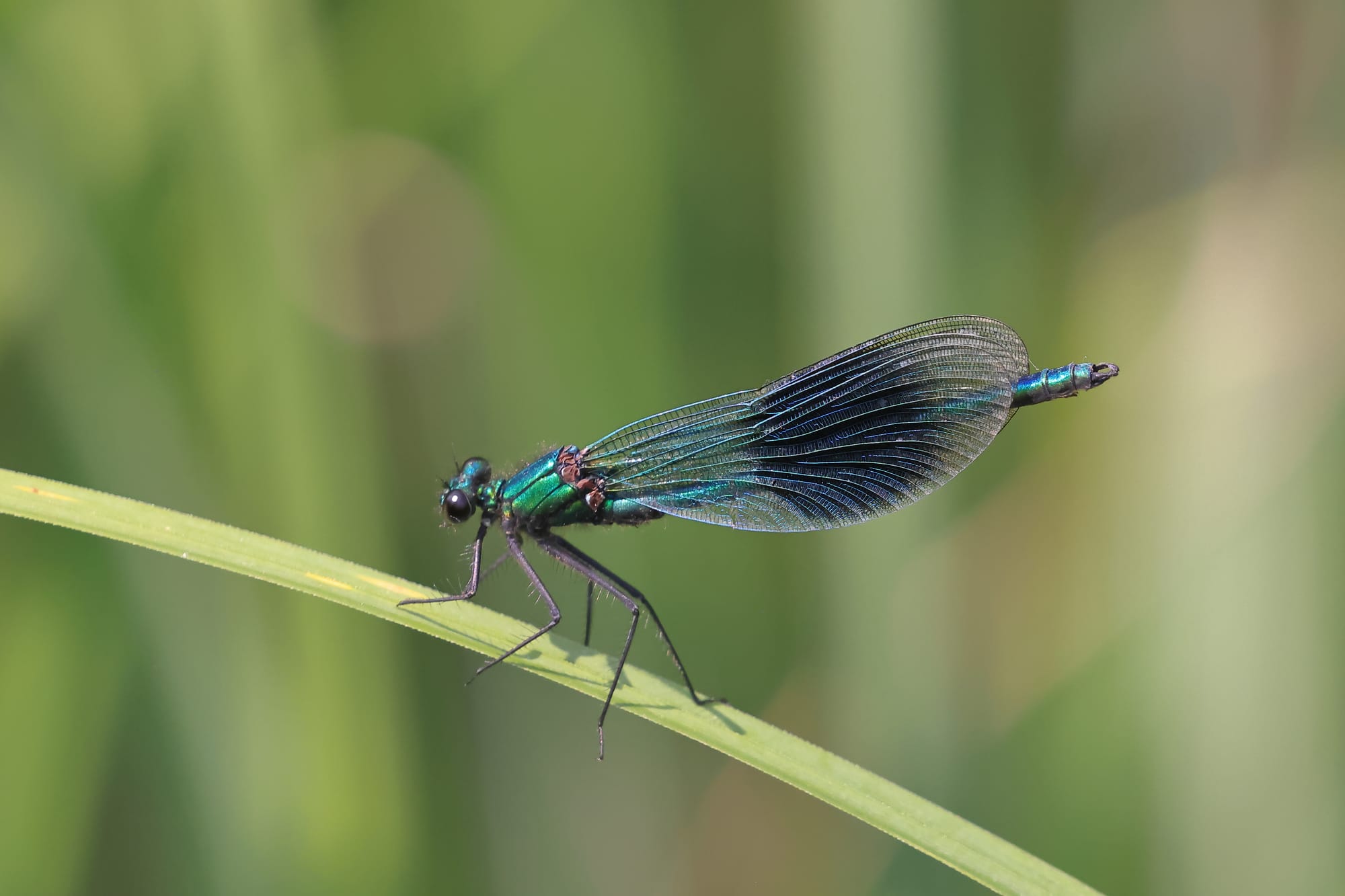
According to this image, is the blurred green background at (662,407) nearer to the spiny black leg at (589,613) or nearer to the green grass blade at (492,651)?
the spiny black leg at (589,613)

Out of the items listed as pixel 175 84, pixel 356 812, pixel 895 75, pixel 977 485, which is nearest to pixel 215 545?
pixel 356 812

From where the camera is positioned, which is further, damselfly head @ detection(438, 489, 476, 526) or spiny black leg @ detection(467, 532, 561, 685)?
damselfly head @ detection(438, 489, 476, 526)

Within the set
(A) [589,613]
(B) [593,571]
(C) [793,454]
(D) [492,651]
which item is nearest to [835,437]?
(C) [793,454]

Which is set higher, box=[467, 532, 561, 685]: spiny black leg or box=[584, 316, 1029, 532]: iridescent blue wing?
box=[584, 316, 1029, 532]: iridescent blue wing

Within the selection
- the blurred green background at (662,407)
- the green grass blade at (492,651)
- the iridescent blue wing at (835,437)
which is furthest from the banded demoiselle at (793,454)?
the green grass blade at (492,651)

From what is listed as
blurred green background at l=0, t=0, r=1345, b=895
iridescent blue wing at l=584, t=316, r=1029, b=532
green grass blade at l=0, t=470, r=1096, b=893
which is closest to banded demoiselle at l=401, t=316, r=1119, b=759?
iridescent blue wing at l=584, t=316, r=1029, b=532

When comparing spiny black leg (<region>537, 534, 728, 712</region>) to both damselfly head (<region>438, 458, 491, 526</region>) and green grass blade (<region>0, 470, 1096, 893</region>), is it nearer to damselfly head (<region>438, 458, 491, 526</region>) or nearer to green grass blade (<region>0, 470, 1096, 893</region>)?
damselfly head (<region>438, 458, 491, 526</region>)
